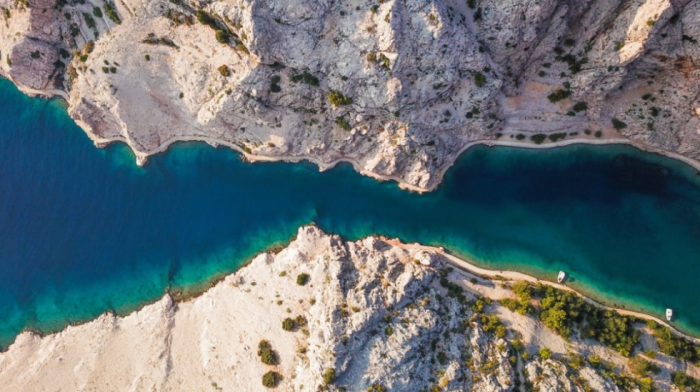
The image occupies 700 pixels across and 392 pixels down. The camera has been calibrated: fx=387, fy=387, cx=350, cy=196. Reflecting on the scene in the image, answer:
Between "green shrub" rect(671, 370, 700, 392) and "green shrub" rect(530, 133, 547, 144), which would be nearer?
"green shrub" rect(671, 370, 700, 392)

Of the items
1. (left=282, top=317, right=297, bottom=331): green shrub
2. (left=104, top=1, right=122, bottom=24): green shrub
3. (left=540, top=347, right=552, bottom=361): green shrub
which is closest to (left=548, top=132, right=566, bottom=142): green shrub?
(left=540, top=347, right=552, bottom=361): green shrub

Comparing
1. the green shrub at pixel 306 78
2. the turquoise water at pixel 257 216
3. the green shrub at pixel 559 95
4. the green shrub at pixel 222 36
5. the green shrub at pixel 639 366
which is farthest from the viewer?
the turquoise water at pixel 257 216

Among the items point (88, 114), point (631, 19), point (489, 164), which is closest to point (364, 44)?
point (489, 164)

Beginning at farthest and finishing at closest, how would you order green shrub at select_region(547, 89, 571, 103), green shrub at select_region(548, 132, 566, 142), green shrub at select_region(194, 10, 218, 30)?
green shrub at select_region(548, 132, 566, 142)
green shrub at select_region(547, 89, 571, 103)
green shrub at select_region(194, 10, 218, 30)

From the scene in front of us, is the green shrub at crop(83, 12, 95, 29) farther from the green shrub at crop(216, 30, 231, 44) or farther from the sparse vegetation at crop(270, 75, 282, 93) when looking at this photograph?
the sparse vegetation at crop(270, 75, 282, 93)

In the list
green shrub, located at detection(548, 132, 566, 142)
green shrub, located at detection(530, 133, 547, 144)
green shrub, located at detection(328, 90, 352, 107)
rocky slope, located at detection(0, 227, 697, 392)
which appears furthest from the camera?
green shrub, located at detection(530, 133, 547, 144)

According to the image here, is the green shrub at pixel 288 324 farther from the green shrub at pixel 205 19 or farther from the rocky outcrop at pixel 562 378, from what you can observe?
the green shrub at pixel 205 19

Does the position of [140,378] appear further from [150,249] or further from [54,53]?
[54,53]

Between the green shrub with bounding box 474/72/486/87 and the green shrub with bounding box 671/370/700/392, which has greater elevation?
the green shrub with bounding box 474/72/486/87

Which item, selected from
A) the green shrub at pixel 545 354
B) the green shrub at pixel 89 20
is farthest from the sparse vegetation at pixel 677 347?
the green shrub at pixel 89 20
